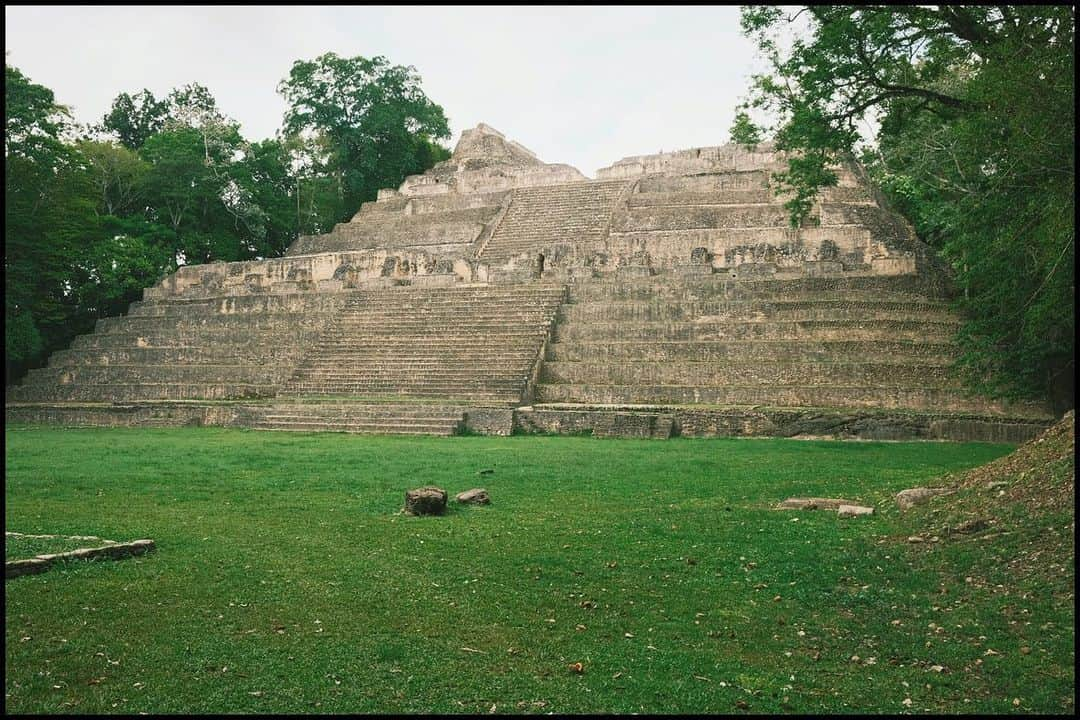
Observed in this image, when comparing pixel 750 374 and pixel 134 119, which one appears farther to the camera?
pixel 134 119

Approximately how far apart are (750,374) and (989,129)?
9.98 meters

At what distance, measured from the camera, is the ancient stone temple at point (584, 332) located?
59.7ft

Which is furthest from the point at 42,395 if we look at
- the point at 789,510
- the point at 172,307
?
the point at 789,510

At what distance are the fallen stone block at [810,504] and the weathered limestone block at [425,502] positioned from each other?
337 cm

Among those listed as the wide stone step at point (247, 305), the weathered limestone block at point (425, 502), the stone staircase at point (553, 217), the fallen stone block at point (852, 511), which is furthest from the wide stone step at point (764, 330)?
the weathered limestone block at point (425, 502)

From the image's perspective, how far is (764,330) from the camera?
2053cm

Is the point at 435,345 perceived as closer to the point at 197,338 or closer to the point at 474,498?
the point at 197,338

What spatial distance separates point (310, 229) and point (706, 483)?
3393 centimetres

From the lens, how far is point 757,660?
16.5 ft

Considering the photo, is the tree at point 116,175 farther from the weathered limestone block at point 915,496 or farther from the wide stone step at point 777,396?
the weathered limestone block at point 915,496

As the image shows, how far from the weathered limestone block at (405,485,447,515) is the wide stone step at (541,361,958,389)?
37.6 feet

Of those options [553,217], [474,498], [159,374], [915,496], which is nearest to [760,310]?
[553,217]

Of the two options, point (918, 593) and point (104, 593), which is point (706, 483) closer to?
point (918, 593)

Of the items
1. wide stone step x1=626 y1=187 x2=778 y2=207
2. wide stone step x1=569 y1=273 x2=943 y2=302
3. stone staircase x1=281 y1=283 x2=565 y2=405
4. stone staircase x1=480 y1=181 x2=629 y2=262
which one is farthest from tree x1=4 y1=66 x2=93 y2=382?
wide stone step x1=626 y1=187 x2=778 y2=207
